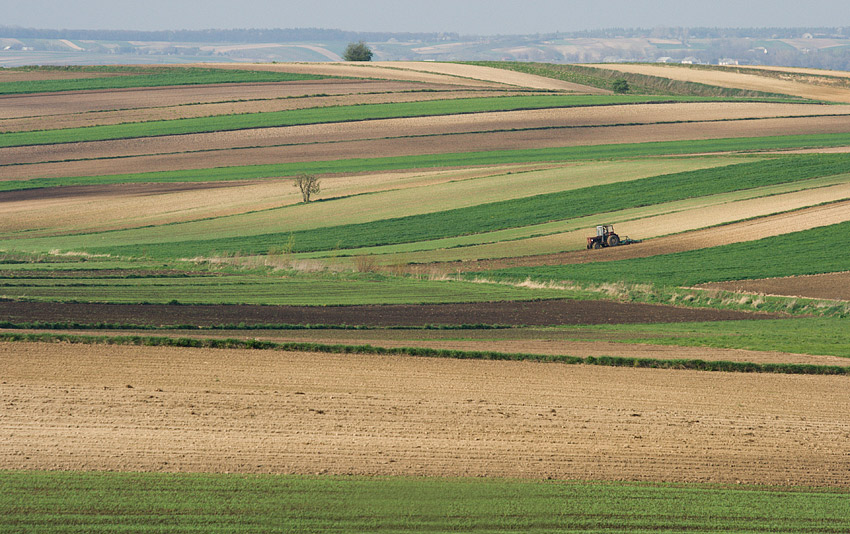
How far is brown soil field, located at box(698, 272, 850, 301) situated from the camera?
34.3m

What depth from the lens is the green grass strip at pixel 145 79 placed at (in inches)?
3688

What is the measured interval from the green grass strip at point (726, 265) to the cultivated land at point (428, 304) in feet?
0.64

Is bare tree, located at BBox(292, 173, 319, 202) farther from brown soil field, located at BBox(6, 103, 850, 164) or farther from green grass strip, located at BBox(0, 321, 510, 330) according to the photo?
green grass strip, located at BBox(0, 321, 510, 330)

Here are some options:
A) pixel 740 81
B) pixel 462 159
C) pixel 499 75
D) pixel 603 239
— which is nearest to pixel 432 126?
pixel 462 159

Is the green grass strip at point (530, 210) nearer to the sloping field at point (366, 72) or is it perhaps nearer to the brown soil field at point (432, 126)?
the brown soil field at point (432, 126)

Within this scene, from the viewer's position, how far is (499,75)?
111938 mm

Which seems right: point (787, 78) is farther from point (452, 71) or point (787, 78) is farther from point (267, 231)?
point (267, 231)

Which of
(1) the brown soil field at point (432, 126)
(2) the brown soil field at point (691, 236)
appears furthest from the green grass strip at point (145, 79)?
(2) the brown soil field at point (691, 236)

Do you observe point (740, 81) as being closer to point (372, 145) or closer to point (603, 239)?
point (372, 145)

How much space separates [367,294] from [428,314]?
4.15 meters

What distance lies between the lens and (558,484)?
50.3 ft

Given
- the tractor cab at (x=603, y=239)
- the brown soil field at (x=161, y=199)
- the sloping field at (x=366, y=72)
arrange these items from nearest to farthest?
the tractor cab at (x=603, y=239)
the brown soil field at (x=161, y=199)
the sloping field at (x=366, y=72)

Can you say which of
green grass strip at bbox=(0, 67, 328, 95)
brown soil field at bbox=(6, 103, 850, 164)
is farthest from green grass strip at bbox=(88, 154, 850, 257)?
green grass strip at bbox=(0, 67, 328, 95)

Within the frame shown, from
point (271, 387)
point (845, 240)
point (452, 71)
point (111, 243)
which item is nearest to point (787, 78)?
point (452, 71)
